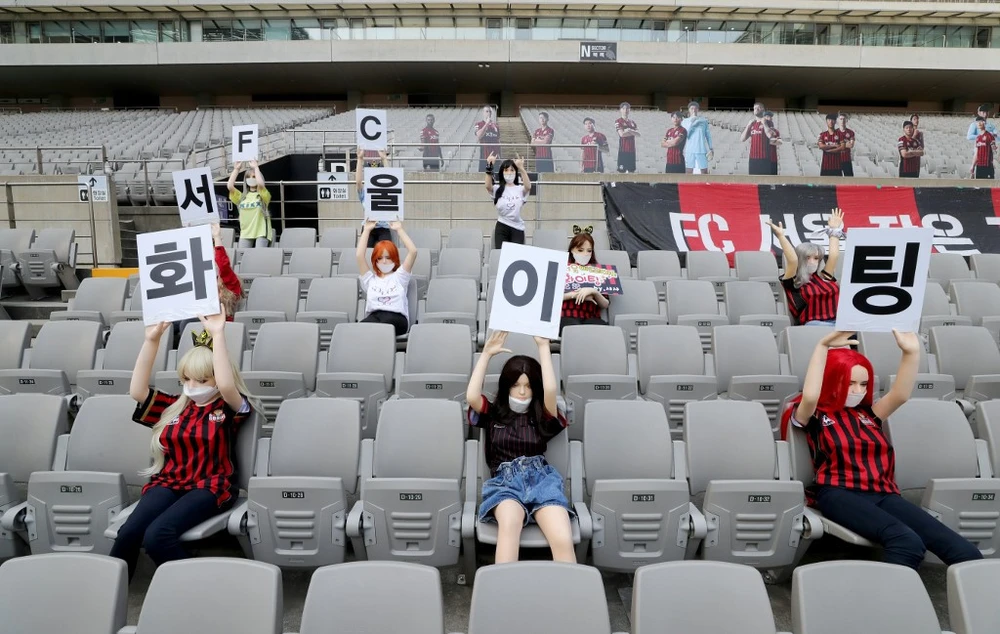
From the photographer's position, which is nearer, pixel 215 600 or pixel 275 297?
pixel 215 600

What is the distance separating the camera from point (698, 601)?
228 centimetres

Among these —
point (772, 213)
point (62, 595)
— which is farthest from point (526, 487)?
point (772, 213)

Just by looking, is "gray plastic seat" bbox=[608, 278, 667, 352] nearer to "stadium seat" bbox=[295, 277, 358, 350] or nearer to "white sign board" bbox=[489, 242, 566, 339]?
"stadium seat" bbox=[295, 277, 358, 350]

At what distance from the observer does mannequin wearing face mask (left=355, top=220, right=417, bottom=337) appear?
563 cm

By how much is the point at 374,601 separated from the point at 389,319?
11.7ft

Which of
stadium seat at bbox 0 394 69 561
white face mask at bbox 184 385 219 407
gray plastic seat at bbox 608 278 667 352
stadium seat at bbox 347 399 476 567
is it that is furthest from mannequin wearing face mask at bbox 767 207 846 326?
stadium seat at bbox 0 394 69 561

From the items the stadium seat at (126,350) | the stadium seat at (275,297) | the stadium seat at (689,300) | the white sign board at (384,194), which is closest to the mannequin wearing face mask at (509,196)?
the white sign board at (384,194)

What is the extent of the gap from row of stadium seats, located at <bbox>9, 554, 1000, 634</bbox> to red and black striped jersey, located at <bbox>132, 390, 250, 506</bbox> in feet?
3.46

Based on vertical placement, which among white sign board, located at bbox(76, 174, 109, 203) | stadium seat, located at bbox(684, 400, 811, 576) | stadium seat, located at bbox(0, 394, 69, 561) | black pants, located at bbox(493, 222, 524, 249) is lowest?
stadium seat, located at bbox(684, 400, 811, 576)

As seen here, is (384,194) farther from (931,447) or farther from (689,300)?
(931,447)

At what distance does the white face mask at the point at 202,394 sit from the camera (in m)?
3.44

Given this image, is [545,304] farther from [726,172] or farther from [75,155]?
[75,155]

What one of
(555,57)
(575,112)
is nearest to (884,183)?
(575,112)

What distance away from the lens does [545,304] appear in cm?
347
